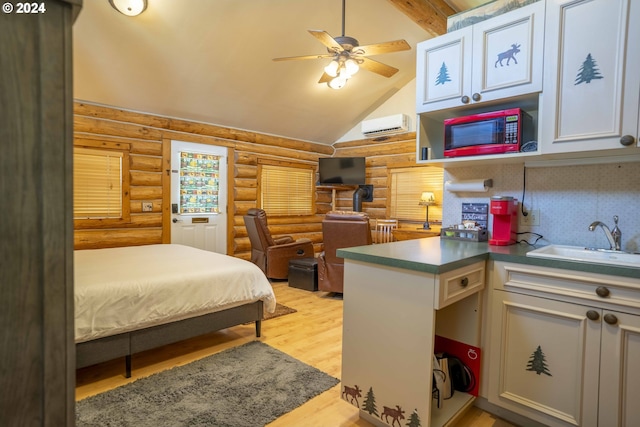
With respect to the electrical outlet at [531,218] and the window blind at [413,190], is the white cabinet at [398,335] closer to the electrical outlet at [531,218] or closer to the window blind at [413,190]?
the electrical outlet at [531,218]

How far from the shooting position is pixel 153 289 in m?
2.33

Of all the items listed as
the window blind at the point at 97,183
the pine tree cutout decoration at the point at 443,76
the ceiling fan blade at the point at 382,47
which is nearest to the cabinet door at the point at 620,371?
the pine tree cutout decoration at the point at 443,76

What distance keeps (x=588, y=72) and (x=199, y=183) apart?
4.72m

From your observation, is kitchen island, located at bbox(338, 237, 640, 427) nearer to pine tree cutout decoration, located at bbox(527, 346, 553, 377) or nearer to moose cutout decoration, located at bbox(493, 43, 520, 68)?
pine tree cutout decoration, located at bbox(527, 346, 553, 377)

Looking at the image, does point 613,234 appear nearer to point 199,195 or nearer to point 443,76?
point 443,76

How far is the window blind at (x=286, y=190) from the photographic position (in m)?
6.05

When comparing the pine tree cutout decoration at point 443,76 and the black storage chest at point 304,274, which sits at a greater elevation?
the pine tree cutout decoration at point 443,76

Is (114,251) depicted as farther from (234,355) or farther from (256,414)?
(256,414)

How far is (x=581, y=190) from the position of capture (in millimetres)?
2113

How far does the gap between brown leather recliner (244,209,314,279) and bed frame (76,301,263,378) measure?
1975 mm

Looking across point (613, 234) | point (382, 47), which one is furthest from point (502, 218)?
point (382, 47)

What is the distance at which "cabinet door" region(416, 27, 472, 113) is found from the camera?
2.26 metres

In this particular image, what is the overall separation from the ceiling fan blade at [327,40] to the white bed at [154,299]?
209cm

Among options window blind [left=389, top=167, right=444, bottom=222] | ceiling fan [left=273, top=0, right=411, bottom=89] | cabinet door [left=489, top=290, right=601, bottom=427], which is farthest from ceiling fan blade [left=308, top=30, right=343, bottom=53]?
window blind [left=389, top=167, right=444, bottom=222]
